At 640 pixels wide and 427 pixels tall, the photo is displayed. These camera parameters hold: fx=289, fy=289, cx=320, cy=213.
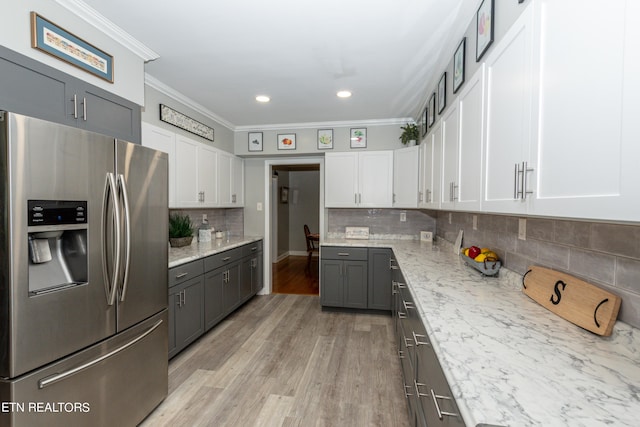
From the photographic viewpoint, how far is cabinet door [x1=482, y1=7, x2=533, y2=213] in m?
1.04

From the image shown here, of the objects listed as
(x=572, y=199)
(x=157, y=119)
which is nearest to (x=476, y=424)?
(x=572, y=199)

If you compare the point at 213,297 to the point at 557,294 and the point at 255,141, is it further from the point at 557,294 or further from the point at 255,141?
the point at 557,294

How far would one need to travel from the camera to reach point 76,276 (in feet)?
4.65

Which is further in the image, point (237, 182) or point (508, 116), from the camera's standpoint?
point (237, 182)

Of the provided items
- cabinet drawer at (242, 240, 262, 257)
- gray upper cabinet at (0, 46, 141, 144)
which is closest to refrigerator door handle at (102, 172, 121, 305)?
gray upper cabinet at (0, 46, 141, 144)

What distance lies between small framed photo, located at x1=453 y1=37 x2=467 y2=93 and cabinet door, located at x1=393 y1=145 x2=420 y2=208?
4.91 ft

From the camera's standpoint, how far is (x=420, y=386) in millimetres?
1349

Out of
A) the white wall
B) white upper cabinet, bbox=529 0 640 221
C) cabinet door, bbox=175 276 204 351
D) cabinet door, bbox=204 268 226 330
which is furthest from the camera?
cabinet door, bbox=204 268 226 330

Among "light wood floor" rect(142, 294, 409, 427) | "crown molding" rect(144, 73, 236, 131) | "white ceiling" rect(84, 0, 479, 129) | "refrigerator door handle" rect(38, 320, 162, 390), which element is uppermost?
"white ceiling" rect(84, 0, 479, 129)

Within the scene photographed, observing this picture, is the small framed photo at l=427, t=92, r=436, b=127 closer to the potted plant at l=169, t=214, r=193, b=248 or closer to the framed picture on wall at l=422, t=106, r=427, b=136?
the framed picture on wall at l=422, t=106, r=427, b=136

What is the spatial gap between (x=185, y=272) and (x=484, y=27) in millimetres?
2775

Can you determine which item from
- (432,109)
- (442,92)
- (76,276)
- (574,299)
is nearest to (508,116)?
(574,299)

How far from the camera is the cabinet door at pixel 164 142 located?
8.42 feet

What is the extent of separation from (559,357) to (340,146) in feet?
11.3
